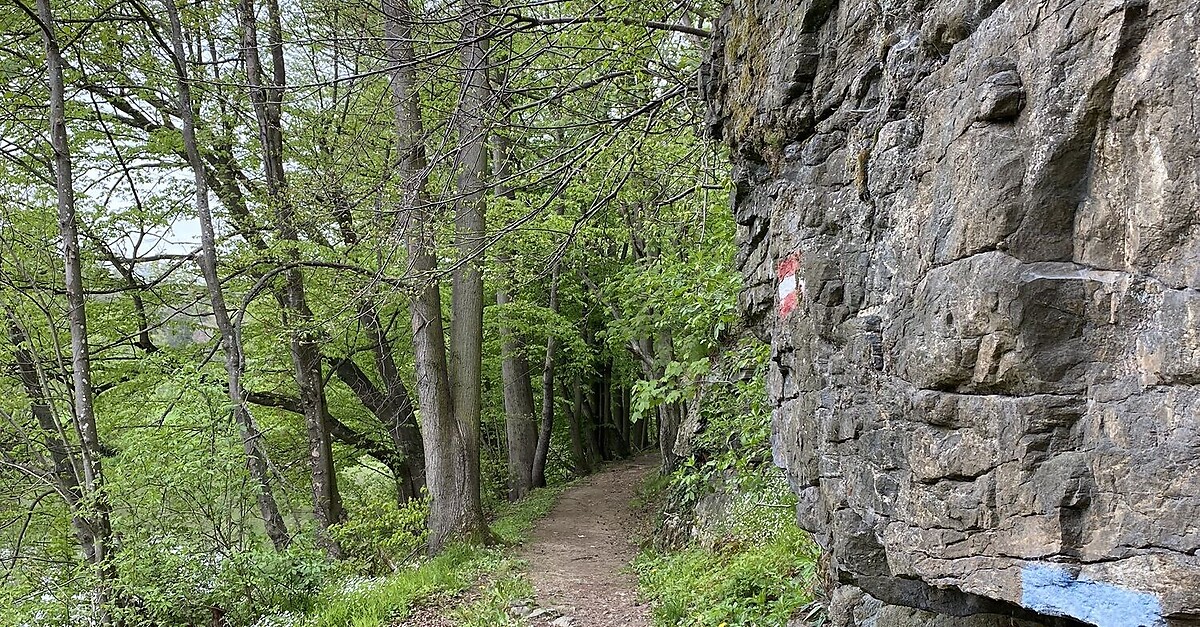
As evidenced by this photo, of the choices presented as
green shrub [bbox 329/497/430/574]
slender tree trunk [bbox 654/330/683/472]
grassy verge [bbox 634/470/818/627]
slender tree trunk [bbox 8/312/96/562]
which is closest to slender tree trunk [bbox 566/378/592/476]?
slender tree trunk [bbox 654/330/683/472]

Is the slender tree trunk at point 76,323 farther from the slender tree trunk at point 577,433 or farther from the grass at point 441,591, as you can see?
the slender tree trunk at point 577,433

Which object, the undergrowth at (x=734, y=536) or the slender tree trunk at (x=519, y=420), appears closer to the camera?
the undergrowth at (x=734, y=536)

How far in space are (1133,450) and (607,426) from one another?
778 inches

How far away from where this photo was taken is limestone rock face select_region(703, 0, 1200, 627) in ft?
5.73

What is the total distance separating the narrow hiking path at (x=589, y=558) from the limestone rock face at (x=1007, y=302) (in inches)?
147

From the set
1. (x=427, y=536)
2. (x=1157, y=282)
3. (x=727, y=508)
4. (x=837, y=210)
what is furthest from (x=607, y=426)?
(x=1157, y=282)

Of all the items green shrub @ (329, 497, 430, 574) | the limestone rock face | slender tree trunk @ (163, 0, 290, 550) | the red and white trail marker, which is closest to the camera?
the limestone rock face

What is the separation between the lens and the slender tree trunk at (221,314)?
833 centimetres

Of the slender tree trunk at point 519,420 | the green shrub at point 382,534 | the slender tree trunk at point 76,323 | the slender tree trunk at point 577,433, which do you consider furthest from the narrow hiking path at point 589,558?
the slender tree trunk at point 76,323

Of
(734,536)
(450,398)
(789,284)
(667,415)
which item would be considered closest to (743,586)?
(734,536)

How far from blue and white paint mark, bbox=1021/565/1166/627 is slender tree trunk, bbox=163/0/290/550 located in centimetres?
813

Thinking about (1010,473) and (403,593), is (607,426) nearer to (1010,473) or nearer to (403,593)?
(403,593)

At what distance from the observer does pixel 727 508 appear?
7027 millimetres

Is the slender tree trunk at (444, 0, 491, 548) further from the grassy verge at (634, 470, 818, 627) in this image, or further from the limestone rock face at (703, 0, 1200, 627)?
the limestone rock face at (703, 0, 1200, 627)
